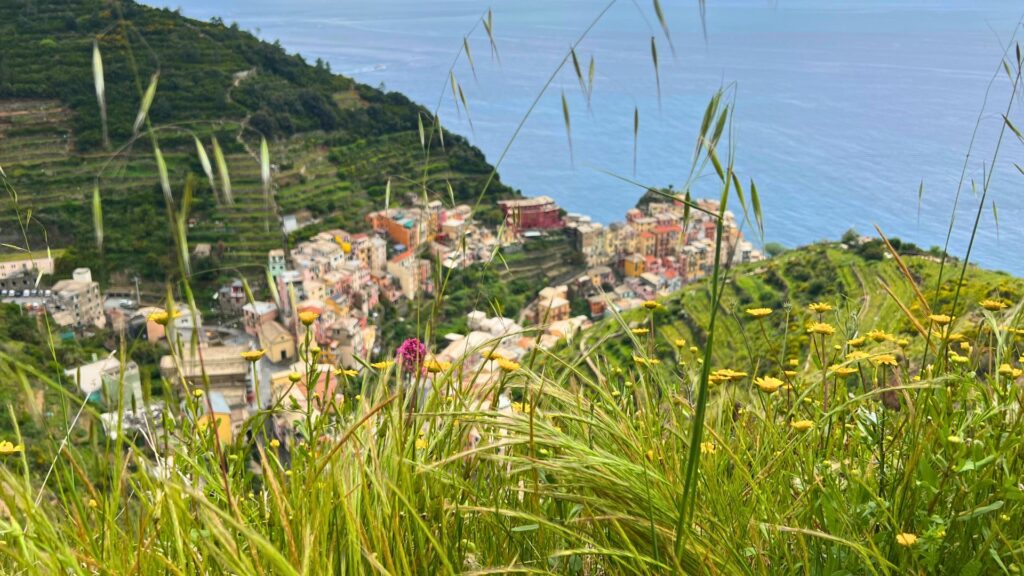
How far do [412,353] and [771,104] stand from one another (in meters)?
33.2

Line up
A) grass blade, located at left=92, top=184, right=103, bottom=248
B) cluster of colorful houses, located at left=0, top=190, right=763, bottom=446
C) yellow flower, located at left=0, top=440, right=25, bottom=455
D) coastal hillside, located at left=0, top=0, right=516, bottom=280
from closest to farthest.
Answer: grass blade, located at left=92, top=184, right=103, bottom=248
yellow flower, located at left=0, top=440, right=25, bottom=455
cluster of colorful houses, located at left=0, top=190, right=763, bottom=446
coastal hillside, located at left=0, top=0, right=516, bottom=280

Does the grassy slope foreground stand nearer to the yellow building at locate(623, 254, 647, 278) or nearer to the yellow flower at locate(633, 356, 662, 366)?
the yellow flower at locate(633, 356, 662, 366)

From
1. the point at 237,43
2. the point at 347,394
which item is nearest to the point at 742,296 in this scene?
the point at 347,394

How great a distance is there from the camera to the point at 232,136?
94.6 feet

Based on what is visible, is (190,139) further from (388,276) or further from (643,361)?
(643,361)

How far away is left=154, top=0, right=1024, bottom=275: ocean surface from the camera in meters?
8.95

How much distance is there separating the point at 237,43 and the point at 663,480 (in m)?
40.3

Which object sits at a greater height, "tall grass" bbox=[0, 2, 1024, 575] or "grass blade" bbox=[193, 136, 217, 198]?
"grass blade" bbox=[193, 136, 217, 198]

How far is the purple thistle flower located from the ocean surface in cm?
45

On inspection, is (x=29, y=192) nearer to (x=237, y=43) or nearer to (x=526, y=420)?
(x=237, y=43)

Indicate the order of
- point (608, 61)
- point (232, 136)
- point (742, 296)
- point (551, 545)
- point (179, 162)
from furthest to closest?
point (608, 61)
point (232, 136)
point (179, 162)
point (742, 296)
point (551, 545)

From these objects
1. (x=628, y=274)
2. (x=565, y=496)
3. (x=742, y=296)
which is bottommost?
(x=628, y=274)

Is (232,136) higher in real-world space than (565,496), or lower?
lower

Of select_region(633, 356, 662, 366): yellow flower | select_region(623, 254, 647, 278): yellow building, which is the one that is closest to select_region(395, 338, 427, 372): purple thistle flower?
select_region(633, 356, 662, 366): yellow flower
